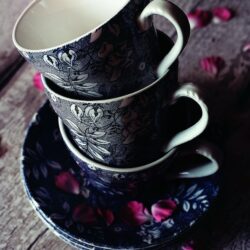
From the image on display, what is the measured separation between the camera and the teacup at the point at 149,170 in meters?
0.55

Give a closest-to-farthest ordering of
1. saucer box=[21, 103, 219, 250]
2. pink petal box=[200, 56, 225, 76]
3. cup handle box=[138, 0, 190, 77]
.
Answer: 1. cup handle box=[138, 0, 190, 77]
2. saucer box=[21, 103, 219, 250]
3. pink petal box=[200, 56, 225, 76]

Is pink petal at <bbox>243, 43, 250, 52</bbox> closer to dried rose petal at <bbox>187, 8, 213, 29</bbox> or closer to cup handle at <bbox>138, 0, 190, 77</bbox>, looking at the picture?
dried rose petal at <bbox>187, 8, 213, 29</bbox>

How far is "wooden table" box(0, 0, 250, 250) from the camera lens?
574 mm

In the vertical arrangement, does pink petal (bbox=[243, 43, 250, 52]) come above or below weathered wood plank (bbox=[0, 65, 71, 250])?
below

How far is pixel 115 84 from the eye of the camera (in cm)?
47

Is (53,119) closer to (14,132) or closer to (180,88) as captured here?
(14,132)

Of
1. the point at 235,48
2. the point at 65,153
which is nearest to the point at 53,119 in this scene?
the point at 65,153

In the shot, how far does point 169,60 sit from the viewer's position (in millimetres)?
466

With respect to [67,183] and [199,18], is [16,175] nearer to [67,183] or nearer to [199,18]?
[67,183]

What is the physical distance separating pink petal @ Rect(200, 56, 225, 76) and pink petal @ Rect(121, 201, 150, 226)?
0.72 feet

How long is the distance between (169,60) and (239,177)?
0.20 m

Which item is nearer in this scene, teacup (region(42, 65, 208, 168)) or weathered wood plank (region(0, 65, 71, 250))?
teacup (region(42, 65, 208, 168))

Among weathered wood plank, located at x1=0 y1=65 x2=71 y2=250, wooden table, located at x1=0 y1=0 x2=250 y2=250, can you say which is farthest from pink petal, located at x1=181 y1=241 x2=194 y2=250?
weathered wood plank, located at x1=0 y1=65 x2=71 y2=250

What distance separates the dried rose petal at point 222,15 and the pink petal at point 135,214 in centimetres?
31
